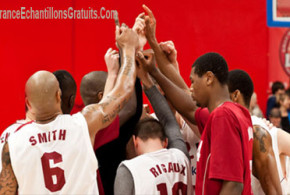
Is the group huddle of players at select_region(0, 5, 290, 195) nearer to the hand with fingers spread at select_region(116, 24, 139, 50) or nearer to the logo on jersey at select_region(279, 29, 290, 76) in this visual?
the hand with fingers spread at select_region(116, 24, 139, 50)

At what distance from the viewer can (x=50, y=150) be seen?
111 inches

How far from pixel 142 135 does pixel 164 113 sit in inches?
12.2

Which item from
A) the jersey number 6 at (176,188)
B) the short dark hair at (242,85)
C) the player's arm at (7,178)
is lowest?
the jersey number 6 at (176,188)

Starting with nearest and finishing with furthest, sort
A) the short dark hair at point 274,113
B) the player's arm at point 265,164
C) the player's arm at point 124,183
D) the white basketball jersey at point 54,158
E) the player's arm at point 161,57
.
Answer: the white basketball jersey at point 54,158, the player's arm at point 124,183, the player's arm at point 265,164, the player's arm at point 161,57, the short dark hair at point 274,113

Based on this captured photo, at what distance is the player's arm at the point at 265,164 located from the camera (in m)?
3.40

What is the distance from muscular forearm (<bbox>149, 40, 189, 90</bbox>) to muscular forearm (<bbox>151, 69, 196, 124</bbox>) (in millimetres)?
238

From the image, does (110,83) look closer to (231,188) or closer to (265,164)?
(231,188)

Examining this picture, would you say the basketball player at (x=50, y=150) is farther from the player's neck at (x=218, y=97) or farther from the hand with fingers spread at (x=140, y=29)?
the hand with fingers spread at (x=140, y=29)

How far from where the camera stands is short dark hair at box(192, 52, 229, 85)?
10.3 ft

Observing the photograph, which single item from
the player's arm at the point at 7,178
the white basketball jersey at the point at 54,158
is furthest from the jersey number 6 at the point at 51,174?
the player's arm at the point at 7,178

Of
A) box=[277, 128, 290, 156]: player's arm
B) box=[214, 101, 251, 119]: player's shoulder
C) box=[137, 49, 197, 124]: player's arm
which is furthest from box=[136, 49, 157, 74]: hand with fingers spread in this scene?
box=[277, 128, 290, 156]: player's arm

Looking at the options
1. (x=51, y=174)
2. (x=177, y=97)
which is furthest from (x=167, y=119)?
(x=51, y=174)

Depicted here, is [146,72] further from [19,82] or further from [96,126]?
[19,82]

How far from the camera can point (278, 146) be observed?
3736 mm
